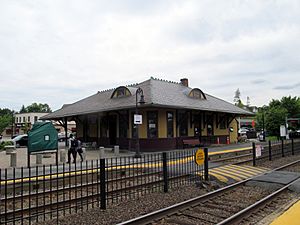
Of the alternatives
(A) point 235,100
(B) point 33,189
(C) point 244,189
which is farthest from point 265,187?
(A) point 235,100

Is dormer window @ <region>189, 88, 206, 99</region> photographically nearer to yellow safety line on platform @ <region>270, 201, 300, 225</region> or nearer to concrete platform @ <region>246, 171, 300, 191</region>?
concrete platform @ <region>246, 171, 300, 191</region>

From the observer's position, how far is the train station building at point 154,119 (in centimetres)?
2020

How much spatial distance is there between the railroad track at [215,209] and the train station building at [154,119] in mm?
8396

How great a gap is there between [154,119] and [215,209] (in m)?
14.1

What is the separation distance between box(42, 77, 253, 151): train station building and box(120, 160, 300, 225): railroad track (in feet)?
27.5

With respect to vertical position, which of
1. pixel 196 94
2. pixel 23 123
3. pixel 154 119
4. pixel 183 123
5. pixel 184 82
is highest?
pixel 184 82

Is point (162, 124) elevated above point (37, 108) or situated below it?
below

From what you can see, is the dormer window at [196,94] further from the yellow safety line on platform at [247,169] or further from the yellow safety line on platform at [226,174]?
the yellow safety line on platform at [226,174]

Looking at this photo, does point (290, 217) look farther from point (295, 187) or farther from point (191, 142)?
point (191, 142)

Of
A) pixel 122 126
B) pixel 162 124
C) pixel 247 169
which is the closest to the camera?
pixel 247 169

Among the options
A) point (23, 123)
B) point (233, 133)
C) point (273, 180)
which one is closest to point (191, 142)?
point (233, 133)

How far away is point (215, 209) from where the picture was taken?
647cm

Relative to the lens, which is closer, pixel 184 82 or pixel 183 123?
pixel 183 123

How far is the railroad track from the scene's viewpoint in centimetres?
559
